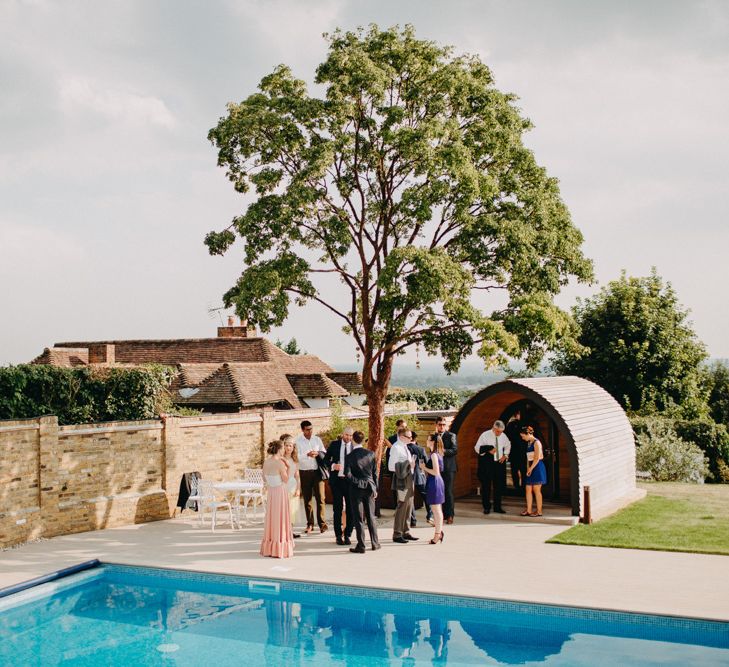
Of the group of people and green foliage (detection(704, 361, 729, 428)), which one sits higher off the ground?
green foliage (detection(704, 361, 729, 428))

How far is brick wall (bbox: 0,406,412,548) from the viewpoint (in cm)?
1344

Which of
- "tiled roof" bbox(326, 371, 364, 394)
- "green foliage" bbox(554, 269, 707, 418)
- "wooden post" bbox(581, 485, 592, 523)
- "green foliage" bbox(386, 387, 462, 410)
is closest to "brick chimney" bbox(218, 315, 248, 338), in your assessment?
"tiled roof" bbox(326, 371, 364, 394)

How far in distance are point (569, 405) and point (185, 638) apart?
9.61 meters

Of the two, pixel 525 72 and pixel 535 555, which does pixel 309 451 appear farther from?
pixel 525 72

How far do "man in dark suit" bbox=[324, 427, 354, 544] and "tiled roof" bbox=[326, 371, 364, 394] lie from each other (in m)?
28.4

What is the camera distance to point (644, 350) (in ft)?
106

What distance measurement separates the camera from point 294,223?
49.4 ft

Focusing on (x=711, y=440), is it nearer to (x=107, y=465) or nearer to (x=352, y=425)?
(x=352, y=425)

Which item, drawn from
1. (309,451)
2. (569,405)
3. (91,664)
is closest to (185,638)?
(91,664)

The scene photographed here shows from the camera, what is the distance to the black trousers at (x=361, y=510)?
41.2 feet

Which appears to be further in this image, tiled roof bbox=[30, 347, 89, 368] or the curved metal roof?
tiled roof bbox=[30, 347, 89, 368]

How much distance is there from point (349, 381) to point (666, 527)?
99.0ft

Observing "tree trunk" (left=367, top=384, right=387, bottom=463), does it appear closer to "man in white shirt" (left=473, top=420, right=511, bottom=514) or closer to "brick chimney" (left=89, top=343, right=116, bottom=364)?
"man in white shirt" (left=473, top=420, right=511, bottom=514)

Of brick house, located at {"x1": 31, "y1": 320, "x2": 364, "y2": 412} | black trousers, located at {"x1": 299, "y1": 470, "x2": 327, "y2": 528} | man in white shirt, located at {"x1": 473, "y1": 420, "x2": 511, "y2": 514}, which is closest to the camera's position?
black trousers, located at {"x1": 299, "y1": 470, "x2": 327, "y2": 528}
